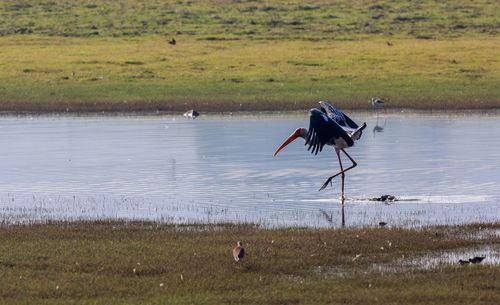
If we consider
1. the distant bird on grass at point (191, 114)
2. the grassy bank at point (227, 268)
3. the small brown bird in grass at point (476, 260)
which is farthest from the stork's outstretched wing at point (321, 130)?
the distant bird on grass at point (191, 114)

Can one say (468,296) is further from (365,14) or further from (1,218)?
(365,14)

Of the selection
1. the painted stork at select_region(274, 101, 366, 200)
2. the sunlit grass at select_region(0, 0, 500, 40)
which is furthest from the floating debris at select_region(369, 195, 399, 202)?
the sunlit grass at select_region(0, 0, 500, 40)

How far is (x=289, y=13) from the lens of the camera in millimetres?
55594

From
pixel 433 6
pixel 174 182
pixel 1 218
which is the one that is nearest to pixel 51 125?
pixel 174 182

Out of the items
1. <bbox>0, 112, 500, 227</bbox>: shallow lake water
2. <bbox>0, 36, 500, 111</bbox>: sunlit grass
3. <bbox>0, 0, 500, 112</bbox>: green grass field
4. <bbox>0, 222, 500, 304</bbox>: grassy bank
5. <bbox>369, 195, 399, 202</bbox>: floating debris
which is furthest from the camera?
<bbox>0, 0, 500, 112</bbox>: green grass field

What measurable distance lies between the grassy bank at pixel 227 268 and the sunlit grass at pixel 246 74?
61.4 feet

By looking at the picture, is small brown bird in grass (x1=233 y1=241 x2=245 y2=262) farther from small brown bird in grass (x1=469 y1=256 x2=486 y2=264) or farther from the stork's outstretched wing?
the stork's outstretched wing

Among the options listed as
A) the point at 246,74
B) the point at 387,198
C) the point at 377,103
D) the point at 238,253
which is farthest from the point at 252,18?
the point at 238,253

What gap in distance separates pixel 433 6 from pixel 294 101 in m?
26.6

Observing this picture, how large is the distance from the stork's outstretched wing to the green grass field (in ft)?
49.7

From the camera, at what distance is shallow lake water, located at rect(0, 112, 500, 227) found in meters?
15.4

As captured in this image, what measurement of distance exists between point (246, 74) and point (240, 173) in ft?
59.2

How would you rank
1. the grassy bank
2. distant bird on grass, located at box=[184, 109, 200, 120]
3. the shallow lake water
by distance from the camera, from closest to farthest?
the grassy bank
the shallow lake water
distant bird on grass, located at box=[184, 109, 200, 120]

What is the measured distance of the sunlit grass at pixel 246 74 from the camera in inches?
1287
